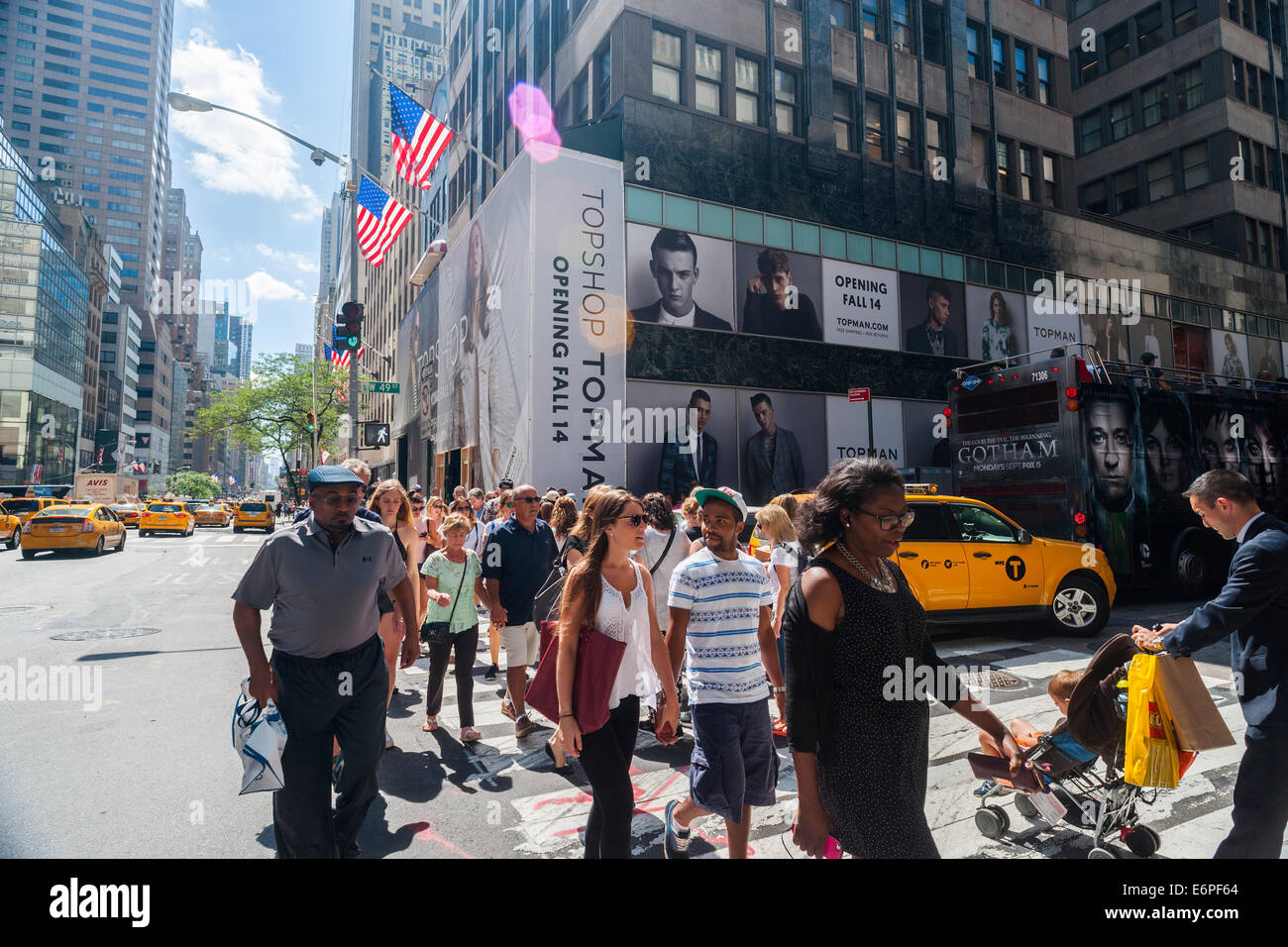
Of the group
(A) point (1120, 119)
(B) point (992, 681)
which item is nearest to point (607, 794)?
(B) point (992, 681)

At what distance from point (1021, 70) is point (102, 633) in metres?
32.9

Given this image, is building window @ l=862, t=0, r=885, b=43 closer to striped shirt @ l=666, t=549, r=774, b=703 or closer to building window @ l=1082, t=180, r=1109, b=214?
building window @ l=1082, t=180, r=1109, b=214

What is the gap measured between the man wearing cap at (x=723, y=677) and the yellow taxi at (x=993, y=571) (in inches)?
222

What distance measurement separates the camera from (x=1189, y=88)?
107 feet

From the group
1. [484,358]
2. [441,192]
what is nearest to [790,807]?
[484,358]

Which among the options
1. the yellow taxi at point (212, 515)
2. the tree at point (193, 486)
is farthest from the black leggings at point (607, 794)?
the tree at point (193, 486)

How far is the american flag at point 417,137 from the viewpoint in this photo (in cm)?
1705

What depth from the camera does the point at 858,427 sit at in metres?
22.1

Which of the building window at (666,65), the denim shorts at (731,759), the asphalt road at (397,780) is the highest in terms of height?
the building window at (666,65)

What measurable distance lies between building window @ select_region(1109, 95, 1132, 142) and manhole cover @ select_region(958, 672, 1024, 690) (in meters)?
38.3

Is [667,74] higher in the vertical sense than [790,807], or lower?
higher

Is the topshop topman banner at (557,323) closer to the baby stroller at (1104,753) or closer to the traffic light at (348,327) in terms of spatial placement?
the traffic light at (348,327)

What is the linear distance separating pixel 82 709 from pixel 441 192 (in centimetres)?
3525
